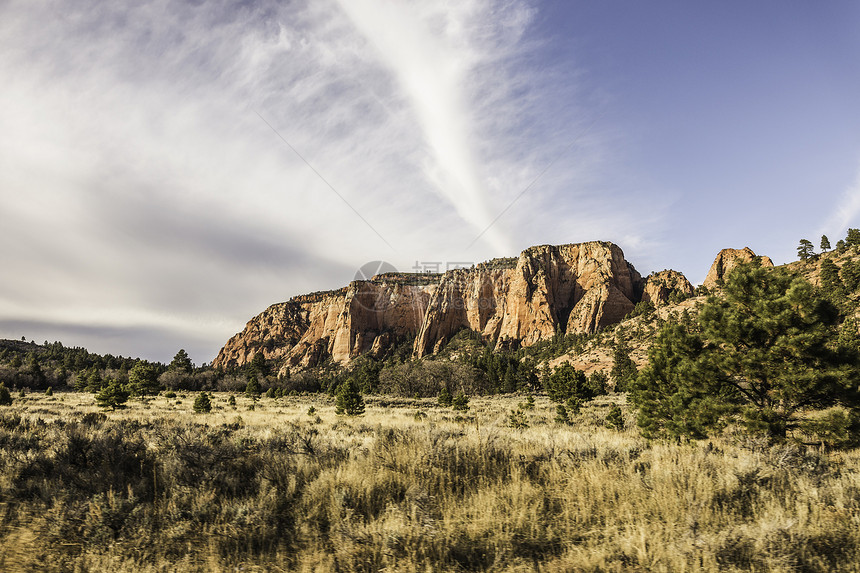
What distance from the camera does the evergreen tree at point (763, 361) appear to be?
960 cm

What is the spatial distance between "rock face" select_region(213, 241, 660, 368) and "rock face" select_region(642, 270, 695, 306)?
1.37 m

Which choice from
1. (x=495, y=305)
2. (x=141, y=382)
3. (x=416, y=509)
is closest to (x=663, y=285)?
(x=495, y=305)

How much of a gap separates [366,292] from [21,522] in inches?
7566

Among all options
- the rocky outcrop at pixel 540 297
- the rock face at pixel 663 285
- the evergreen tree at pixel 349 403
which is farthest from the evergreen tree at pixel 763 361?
the rock face at pixel 663 285

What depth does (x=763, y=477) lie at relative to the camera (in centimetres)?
527

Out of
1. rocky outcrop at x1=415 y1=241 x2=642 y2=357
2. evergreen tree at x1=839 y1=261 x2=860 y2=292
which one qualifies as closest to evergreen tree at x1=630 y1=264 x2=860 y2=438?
evergreen tree at x1=839 y1=261 x2=860 y2=292

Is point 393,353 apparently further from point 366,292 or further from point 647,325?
point 647,325

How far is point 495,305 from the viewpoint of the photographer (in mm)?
174000

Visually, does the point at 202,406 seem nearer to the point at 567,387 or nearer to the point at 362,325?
the point at 567,387

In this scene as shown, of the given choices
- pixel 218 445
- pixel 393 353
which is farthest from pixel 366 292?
pixel 218 445

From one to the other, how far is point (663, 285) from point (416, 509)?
18007 centimetres

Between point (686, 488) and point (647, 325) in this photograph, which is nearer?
point (686, 488)

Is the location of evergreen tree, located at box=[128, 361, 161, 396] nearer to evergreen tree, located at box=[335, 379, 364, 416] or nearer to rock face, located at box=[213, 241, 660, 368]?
evergreen tree, located at box=[335, 379, 364, 416]

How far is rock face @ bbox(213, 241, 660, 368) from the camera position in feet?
493
